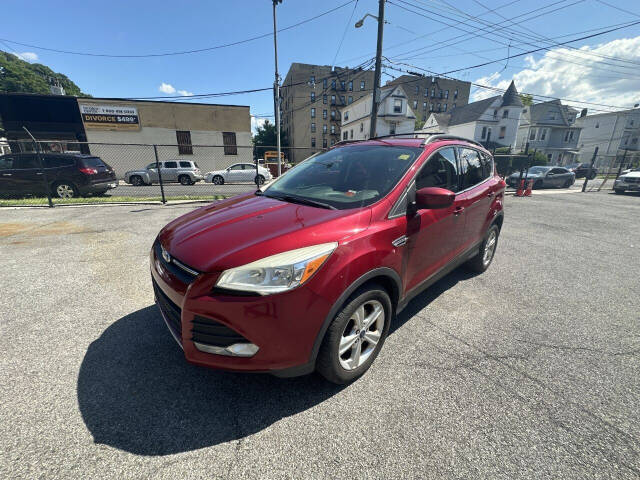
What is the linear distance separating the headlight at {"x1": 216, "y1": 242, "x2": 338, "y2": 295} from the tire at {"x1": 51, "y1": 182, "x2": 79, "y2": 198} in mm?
11467

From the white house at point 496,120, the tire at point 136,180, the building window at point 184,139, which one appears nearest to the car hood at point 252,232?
the tire at point 136,180

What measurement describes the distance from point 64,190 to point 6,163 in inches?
72.7

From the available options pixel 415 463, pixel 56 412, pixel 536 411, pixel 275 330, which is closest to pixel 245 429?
pixel 275 330

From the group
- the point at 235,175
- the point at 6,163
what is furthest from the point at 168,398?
the point at 235,175

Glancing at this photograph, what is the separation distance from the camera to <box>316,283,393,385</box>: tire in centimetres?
183

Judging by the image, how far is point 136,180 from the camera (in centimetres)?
1764

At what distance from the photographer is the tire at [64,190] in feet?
31.3

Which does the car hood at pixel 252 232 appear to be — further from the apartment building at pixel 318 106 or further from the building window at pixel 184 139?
the apartment building at pixel 318 106

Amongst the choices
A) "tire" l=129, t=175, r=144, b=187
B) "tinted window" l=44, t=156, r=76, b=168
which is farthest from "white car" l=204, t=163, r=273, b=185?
"tinted window" l=44, t=156, r=76, b=168

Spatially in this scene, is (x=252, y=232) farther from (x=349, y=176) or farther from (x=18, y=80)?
(x=18, y=80)

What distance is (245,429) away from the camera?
173 centimetres

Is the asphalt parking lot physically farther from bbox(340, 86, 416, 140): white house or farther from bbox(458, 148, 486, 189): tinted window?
bbox(340, 86, 416, 140): white house

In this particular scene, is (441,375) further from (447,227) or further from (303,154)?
(303,154)

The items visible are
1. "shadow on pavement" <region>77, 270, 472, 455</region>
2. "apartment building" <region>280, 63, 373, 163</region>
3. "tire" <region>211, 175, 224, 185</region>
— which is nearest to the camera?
"shadow on pavement" <region>77, 270, 472, 455</region>
